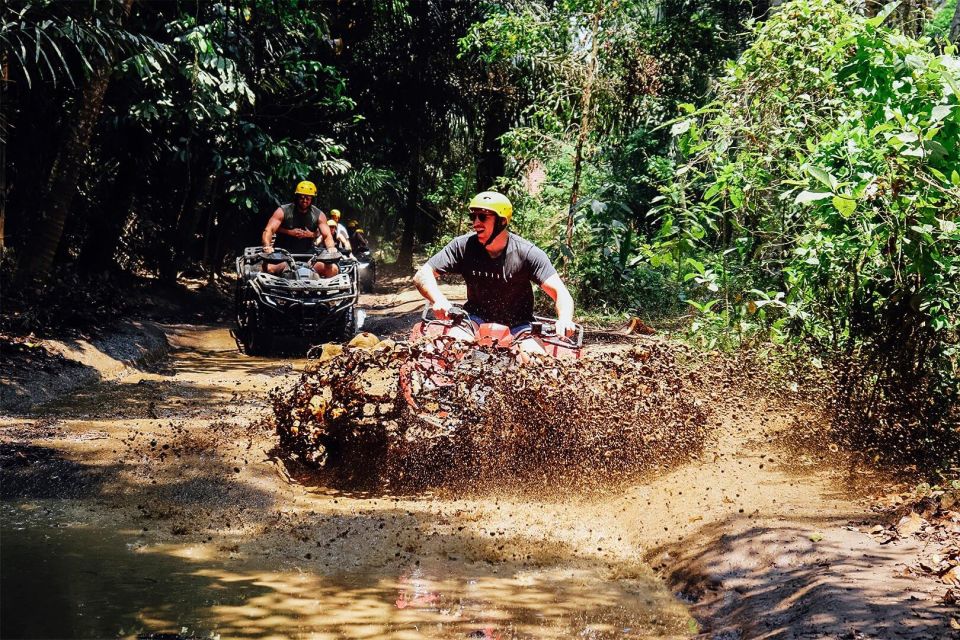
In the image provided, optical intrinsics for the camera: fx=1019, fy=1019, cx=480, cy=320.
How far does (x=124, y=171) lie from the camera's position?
16.8m

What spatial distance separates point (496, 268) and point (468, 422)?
63.6 inches

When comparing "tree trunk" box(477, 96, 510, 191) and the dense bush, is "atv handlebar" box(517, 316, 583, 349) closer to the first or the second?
the dense bush

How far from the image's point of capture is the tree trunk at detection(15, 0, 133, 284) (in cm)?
1265

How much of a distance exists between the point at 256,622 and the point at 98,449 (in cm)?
299

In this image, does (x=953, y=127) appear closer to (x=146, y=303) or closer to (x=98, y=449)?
(x=98, y=449)

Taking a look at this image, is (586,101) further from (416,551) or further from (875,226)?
(416,551)

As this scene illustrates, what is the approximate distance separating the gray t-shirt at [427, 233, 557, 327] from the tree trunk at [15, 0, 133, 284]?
7.00m

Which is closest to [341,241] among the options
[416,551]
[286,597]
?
[416,551]

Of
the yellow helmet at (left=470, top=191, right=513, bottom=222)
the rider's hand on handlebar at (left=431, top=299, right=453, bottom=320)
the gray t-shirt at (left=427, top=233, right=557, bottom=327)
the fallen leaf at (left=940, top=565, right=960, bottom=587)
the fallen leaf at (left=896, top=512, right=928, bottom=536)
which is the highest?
the yellow helmet at (left=470, top=191, right=513, bottom=222)

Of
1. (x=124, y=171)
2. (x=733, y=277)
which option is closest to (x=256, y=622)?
(x=733, y=277)

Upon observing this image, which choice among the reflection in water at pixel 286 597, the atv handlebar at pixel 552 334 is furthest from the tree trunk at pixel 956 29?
the reflection in water at pixel 286 597

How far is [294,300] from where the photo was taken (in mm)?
12883

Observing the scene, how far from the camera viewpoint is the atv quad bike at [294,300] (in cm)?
1292

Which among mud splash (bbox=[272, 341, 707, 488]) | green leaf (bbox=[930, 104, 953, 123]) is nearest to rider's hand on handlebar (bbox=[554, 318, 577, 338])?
mud splash (bbox=[272, 341, 707, 488])
